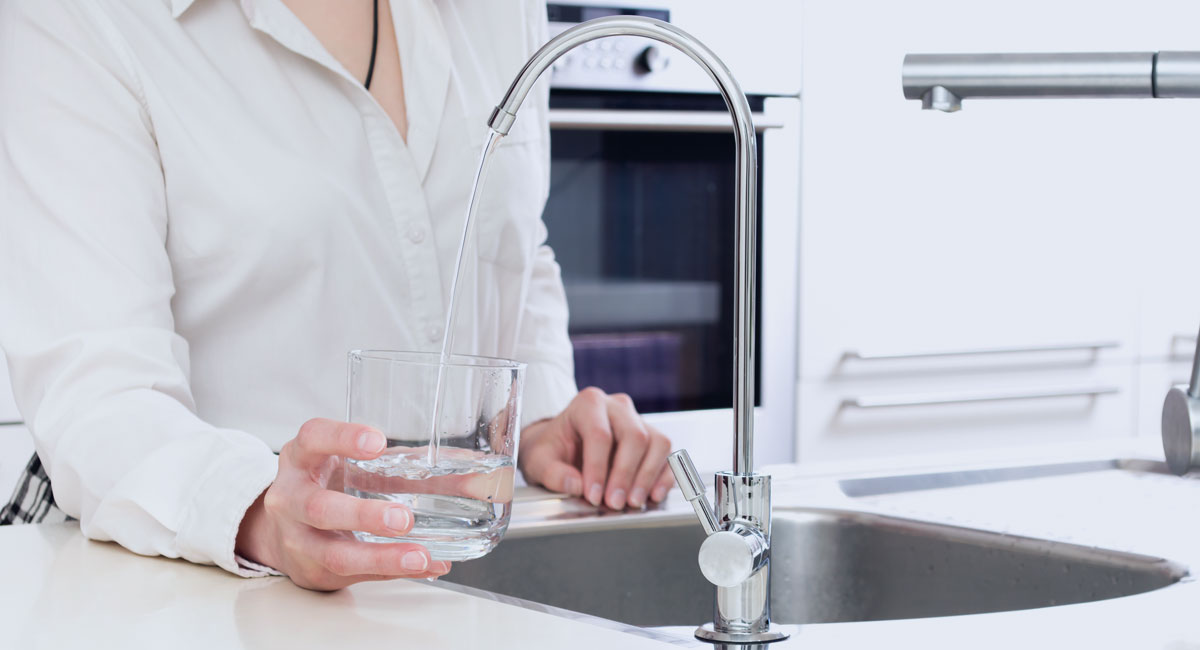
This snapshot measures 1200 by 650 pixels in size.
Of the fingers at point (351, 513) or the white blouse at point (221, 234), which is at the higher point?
the white blouse at point (221, 234)

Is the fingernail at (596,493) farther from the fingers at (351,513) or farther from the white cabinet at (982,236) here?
the white cabinet at (982,236)

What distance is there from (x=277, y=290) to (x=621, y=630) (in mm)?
521

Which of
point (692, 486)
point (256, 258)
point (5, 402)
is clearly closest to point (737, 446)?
point (692, 486)

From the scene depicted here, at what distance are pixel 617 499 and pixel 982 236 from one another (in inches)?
61.1

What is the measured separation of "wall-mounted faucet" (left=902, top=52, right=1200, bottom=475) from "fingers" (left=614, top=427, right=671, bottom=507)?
18.1 inches

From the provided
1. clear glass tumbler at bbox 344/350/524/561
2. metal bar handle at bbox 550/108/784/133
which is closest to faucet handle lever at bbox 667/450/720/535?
clear glass tumbler at bbox 344/350/524/561

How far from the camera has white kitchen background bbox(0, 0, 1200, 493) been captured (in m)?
2.16

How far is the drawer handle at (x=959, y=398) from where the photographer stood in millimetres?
2180

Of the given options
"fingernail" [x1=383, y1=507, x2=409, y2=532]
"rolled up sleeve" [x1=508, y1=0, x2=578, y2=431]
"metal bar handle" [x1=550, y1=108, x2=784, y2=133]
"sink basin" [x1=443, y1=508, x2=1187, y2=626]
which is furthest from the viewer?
"metal bar handle" [x1=550, y1=108, x2=784, y2=133]

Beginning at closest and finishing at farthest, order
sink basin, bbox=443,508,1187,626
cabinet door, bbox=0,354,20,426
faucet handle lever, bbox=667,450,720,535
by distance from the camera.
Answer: faucet handle lever, bbox=667,450,720,535 < sink basin, bbox=443,508,1187,626 < cabinet door, bbox=0,354,20,426

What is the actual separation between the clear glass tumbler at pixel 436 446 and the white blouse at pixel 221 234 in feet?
0.50

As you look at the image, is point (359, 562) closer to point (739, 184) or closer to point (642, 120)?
point (739, 184)

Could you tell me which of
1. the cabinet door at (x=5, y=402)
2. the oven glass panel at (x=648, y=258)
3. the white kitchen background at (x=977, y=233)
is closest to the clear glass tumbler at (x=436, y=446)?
the cabinet door at (x=5, y=402)

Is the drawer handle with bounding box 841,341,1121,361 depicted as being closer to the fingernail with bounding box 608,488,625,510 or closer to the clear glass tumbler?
the fingernail with bounding box 608,488,625,510
